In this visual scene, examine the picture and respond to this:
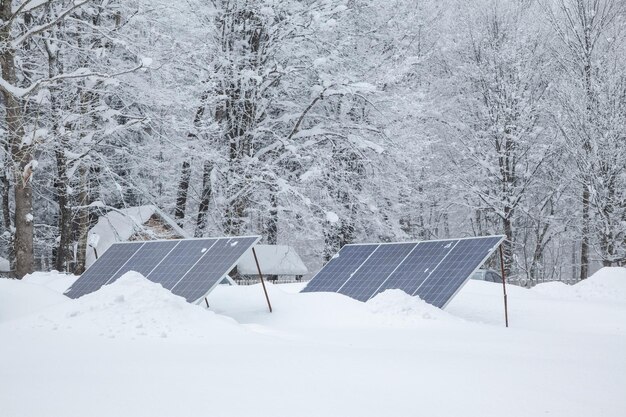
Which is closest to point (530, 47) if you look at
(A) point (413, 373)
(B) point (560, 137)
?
(B) point (560, 137)

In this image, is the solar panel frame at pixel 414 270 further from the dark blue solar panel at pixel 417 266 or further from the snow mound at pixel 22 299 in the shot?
the snow mound at pixel 22 299

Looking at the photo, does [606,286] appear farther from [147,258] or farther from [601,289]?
[147,258]

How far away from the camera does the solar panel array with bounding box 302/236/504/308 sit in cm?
1283

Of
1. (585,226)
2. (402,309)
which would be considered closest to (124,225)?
(402,309)

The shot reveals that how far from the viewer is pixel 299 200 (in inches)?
923

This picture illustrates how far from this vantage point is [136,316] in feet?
32.6

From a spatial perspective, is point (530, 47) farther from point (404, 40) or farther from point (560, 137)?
point (404, 40)

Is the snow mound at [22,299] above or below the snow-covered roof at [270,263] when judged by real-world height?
above

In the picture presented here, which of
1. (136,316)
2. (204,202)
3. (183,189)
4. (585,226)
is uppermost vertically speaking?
(183,189)

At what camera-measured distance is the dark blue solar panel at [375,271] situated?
1405cm

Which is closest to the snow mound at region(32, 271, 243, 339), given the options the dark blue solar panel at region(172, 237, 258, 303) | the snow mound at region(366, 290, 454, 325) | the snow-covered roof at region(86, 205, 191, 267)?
the dark blue solar panel at region(172, 237, 258, 303)

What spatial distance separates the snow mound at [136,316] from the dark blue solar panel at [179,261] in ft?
6.82

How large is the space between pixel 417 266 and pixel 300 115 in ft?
36.3

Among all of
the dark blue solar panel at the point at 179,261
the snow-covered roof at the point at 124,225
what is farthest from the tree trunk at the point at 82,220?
the dark blue solar panel at the point at 179,261
